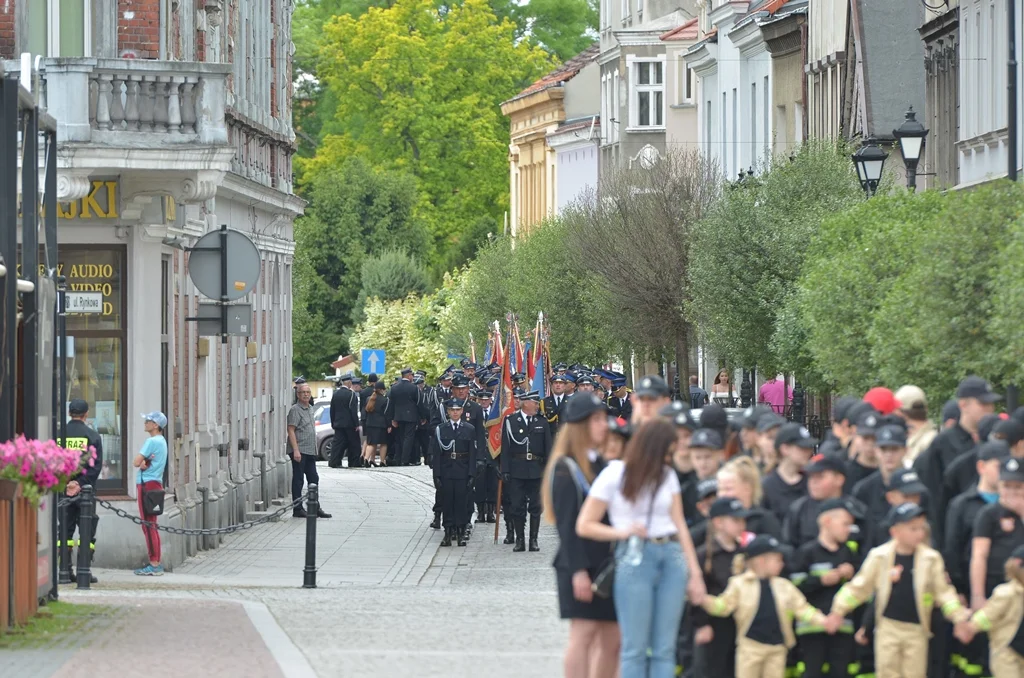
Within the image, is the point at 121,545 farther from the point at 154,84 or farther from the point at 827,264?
the point at 827,264

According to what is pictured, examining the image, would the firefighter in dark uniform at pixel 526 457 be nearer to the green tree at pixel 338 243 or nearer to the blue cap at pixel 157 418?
the blue cap at pixel 157 418

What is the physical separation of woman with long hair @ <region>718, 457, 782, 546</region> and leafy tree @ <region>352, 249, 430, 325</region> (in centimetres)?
6226

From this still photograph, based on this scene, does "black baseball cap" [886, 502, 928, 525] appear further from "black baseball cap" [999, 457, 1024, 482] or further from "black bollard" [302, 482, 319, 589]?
"black bollard" [302, 482, 319, 589]

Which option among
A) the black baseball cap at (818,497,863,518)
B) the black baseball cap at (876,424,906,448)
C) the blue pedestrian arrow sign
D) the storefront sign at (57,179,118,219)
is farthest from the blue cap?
the blue pedestrian arrow sign

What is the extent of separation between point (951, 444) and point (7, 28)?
13.1 meters

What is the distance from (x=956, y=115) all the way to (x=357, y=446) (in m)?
15.2

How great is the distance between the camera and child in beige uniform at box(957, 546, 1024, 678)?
11359 mm

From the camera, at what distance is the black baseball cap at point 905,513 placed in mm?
11398

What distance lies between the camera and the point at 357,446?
46062 millimetres

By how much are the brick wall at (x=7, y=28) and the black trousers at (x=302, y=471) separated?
9.96 m

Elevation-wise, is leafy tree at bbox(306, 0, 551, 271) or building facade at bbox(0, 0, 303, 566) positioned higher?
leafy tree at bbox(306, 0, 551, 271)

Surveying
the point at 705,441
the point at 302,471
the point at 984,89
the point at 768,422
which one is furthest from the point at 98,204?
the point at 984,89

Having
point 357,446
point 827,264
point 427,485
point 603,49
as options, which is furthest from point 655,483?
point 603,49

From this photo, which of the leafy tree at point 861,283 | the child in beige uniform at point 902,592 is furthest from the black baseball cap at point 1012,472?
the leafy tree at point 861,283
